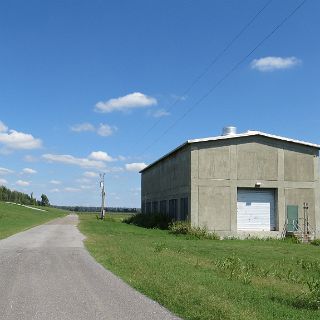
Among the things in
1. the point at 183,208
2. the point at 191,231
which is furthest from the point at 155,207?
the point at 191,231

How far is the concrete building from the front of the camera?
37.2 metres

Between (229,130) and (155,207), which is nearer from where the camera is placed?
(229,130)

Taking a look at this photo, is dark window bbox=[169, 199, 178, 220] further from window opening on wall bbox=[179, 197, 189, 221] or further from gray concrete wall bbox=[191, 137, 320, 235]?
gray concrete wall bbox=[191, 137, 320, 235]

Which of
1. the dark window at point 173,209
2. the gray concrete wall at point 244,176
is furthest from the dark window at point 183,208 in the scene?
the dark window at point 173,209

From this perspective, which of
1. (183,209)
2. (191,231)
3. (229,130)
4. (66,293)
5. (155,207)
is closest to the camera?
(66,293)

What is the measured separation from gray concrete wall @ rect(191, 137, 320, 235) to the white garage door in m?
0.60

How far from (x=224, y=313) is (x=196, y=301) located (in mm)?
1184

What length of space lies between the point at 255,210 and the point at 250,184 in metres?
2.07

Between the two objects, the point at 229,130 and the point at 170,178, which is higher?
the point at 229,130

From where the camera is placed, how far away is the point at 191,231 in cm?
3538

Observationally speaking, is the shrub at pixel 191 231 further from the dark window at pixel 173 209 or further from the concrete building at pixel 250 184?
Answer: the dark window at pixel 173 209

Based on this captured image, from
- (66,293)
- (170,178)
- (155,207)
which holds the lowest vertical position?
(66,293)

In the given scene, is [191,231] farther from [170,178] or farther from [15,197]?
[15,197]

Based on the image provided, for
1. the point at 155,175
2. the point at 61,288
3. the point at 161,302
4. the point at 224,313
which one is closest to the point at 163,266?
the point at 61,288
